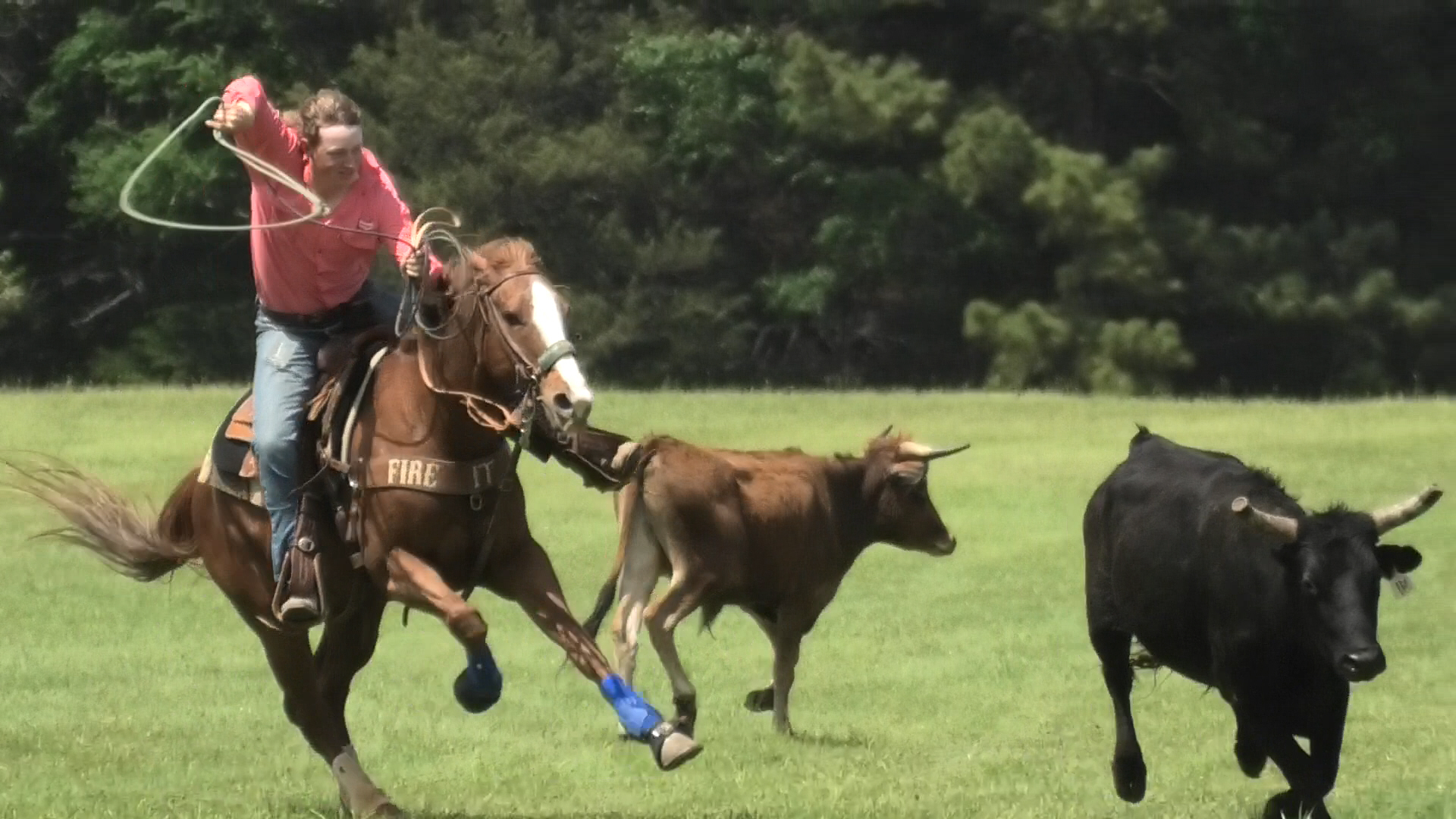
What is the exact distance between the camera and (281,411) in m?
9.30

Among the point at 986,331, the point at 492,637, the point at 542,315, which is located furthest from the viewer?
the point at 986,331

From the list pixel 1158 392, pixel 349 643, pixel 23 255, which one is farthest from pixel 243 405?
pixel 23 255

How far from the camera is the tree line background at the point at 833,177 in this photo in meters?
46.2

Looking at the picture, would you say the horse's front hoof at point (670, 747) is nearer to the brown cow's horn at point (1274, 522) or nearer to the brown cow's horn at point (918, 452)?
the brown cow's horn at point (1274, 522)

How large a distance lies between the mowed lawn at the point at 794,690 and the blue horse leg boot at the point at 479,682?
1144mm

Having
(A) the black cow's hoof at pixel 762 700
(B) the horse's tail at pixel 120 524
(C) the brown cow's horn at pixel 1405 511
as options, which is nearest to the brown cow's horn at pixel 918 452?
(A) the black cow's hoof at pixel 762 700

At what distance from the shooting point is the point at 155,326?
1978 inches

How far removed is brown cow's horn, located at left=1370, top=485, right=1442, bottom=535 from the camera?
8.95 m

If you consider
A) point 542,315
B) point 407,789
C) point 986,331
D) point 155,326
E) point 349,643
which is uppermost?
point 542,315

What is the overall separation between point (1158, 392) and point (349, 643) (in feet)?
113

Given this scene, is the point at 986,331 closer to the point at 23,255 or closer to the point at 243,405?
the point at 23,255

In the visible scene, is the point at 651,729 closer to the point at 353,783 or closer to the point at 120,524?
the point at 353,783

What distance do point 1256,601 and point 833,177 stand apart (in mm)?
41351

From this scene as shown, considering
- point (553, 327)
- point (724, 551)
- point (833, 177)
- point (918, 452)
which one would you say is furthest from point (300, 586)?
point (833, 177)
